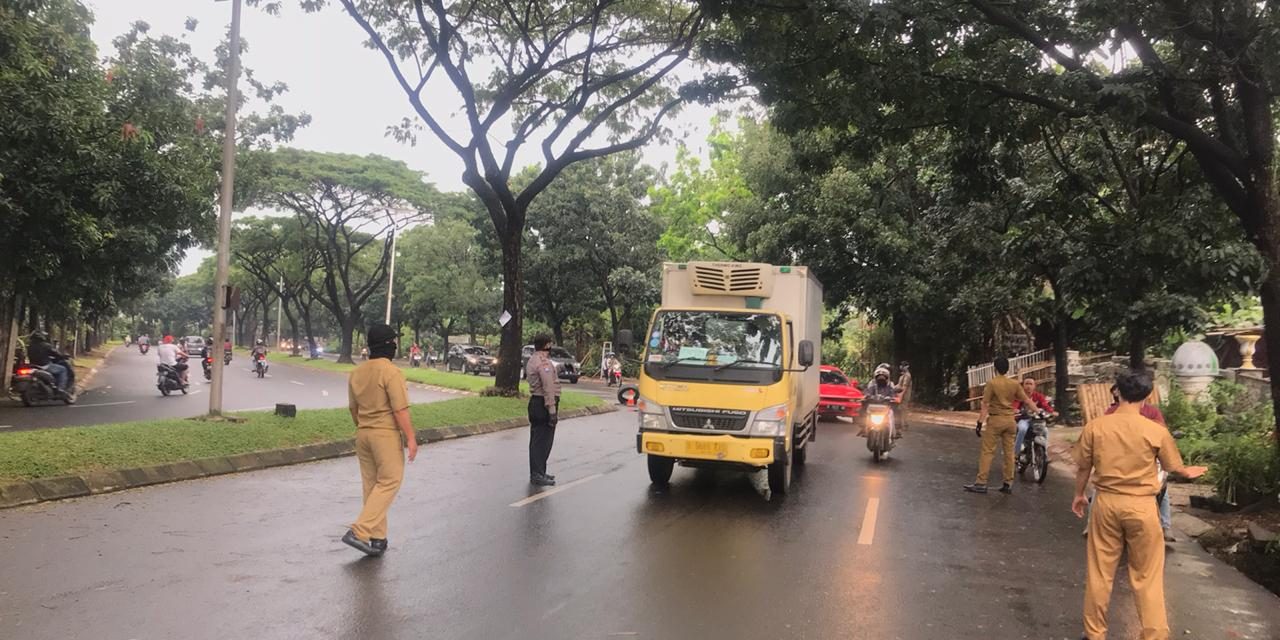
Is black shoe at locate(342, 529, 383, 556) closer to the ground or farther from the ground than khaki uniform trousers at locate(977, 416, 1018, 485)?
closer to the ground

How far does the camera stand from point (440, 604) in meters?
5.17

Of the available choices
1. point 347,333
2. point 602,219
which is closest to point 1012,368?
point 602,219

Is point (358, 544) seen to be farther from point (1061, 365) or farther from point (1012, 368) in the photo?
point (1012, 368)

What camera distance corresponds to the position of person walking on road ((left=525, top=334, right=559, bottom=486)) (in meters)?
9.48

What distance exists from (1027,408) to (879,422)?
8.11ft

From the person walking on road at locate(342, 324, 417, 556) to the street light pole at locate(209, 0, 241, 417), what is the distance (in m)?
7.17

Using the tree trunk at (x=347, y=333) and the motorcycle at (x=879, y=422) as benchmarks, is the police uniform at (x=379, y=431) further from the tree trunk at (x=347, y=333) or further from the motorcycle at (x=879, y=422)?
the tree trunk at (x=347, y=333)

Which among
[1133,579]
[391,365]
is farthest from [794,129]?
[1133,579]

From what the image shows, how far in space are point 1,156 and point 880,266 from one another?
2189 cm

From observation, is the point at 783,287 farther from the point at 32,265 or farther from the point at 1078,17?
the point at 32,265

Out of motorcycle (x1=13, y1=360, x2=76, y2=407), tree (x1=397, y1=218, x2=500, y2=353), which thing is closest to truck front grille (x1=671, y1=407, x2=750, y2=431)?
motorcycle (x1=13, y1=360, x2=76, y2=407)

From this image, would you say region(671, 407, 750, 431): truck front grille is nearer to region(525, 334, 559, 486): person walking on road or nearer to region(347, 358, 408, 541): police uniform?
region(525, 334, 559, 486): person walking on road

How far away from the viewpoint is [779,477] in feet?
30.4

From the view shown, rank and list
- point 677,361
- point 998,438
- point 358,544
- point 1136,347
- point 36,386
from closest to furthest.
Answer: point 358,544, point 677,361, point 998,438, point 1136,347, point 36,386
